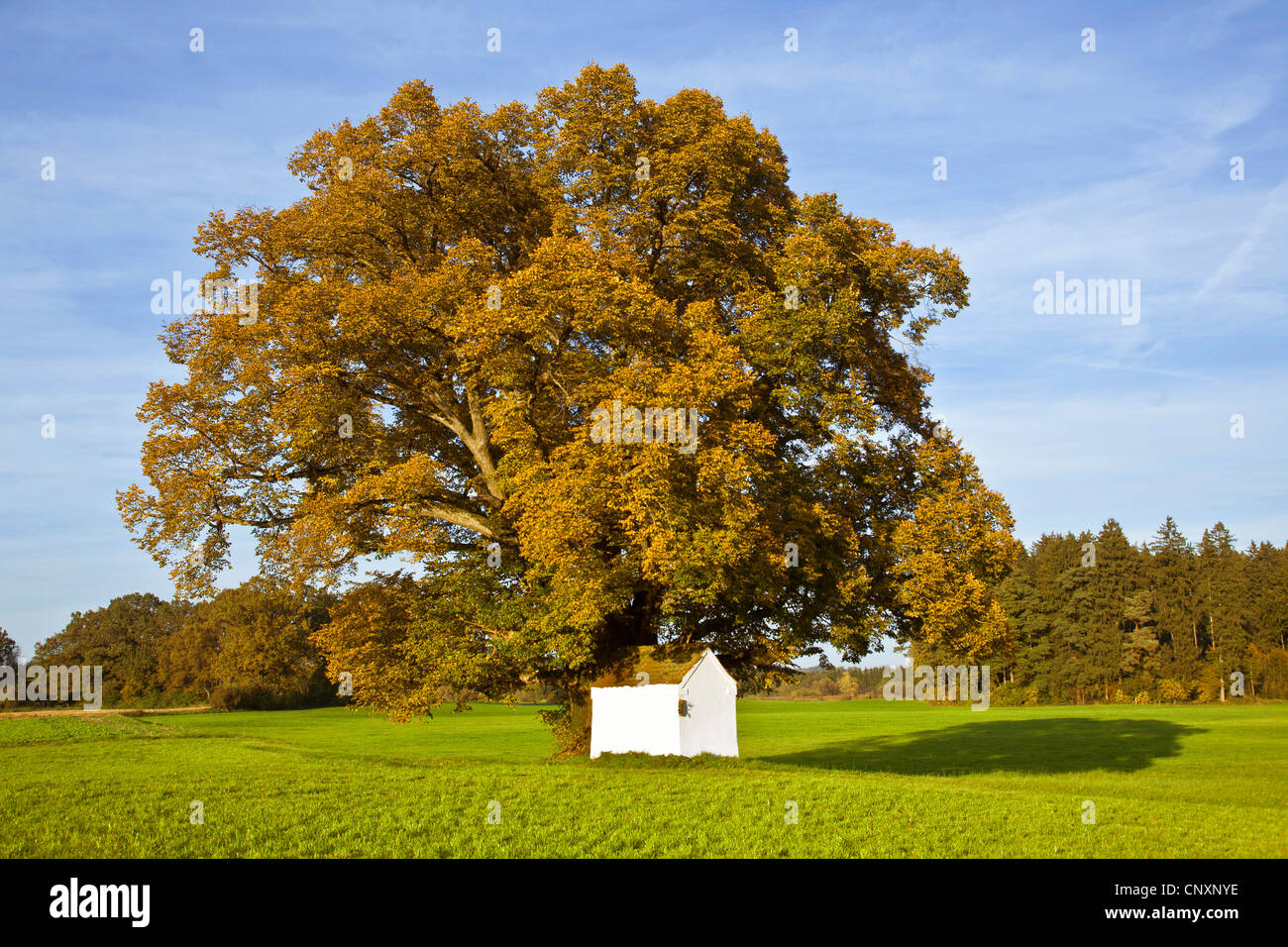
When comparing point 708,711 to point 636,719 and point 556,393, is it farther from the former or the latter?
point 556,393

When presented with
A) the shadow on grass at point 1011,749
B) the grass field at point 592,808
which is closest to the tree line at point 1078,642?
the shadow on grass at point 1011,749

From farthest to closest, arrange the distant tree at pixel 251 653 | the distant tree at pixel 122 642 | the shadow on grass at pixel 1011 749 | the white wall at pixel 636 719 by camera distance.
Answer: the distant tree at pixel 122 642
the distant tree at pixel 251 653
the shadow on grass at pixel 1011 749
the white wall at pixel 636 719

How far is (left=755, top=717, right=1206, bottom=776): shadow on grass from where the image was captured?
39.5 metres

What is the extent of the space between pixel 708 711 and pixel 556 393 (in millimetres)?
9873

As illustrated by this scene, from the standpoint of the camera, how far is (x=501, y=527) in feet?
88.5

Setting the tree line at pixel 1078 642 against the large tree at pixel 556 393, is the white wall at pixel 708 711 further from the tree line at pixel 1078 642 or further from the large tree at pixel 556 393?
the tree line at pixel 1078 642

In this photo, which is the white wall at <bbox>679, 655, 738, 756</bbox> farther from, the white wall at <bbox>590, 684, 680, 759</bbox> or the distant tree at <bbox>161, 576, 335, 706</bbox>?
the distant tree at <bbox>161, 576, 335, 706</bbox>

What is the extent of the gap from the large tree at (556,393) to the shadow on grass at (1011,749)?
9095 mm

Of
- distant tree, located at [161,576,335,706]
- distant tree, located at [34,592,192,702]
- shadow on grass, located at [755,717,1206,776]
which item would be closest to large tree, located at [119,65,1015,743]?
shadow on grass, located at [755,717,1206,776]

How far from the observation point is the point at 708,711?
88.0 ft

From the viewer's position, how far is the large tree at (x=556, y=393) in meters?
23.5

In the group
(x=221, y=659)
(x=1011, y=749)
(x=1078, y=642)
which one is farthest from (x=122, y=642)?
(x=1078, y=642)

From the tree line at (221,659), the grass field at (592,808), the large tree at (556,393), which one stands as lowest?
the tree line at (221,659)

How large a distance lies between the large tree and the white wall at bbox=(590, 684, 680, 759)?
1.38 metres
